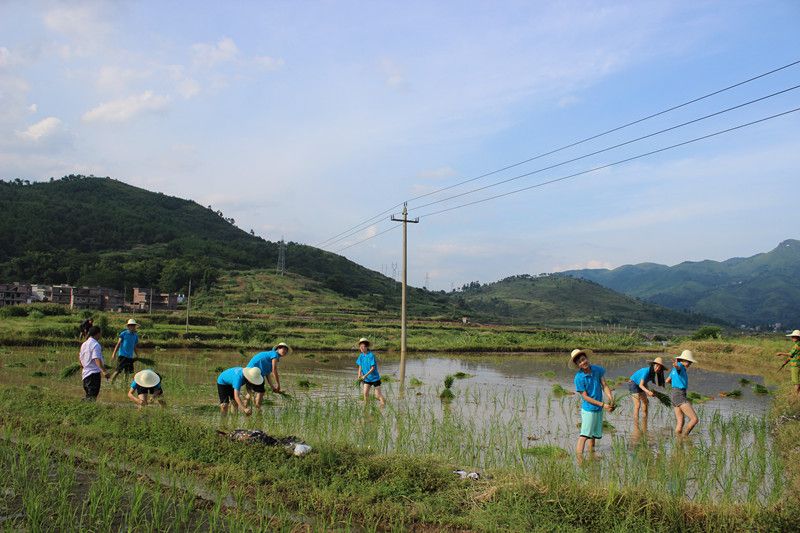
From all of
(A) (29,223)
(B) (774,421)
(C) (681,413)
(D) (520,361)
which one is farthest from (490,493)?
(A) (29,223)

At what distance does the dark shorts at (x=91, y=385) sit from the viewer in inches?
401

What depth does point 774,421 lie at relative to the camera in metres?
11.0

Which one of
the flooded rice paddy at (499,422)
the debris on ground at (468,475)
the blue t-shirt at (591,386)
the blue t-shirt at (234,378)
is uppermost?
the blue t-shirt at (591,386)

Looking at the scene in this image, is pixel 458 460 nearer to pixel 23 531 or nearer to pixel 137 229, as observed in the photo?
pixel 23 531

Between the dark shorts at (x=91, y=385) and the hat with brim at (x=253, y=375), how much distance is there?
2809mm

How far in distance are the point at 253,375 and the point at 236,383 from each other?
0.93ft

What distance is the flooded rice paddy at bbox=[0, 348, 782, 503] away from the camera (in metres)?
6.89

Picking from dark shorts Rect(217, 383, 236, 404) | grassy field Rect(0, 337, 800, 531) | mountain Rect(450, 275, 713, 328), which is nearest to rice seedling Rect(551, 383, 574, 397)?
grassy field Rect(0, 337, 800, 531)

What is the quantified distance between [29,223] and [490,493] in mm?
100056

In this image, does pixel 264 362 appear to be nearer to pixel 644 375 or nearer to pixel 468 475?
pixel 468 475

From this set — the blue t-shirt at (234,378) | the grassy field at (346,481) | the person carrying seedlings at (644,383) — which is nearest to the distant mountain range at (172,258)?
the person carrying seedlings at (644,383)

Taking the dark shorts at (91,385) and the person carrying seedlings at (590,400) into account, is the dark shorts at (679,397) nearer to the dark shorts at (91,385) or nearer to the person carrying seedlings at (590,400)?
the person carrying seedlings at (590,400)

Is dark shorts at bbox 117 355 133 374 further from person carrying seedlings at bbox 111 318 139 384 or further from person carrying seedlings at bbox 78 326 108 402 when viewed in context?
person carrying seedlings at bbox 78 326 108 402

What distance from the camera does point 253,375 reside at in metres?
9.51
